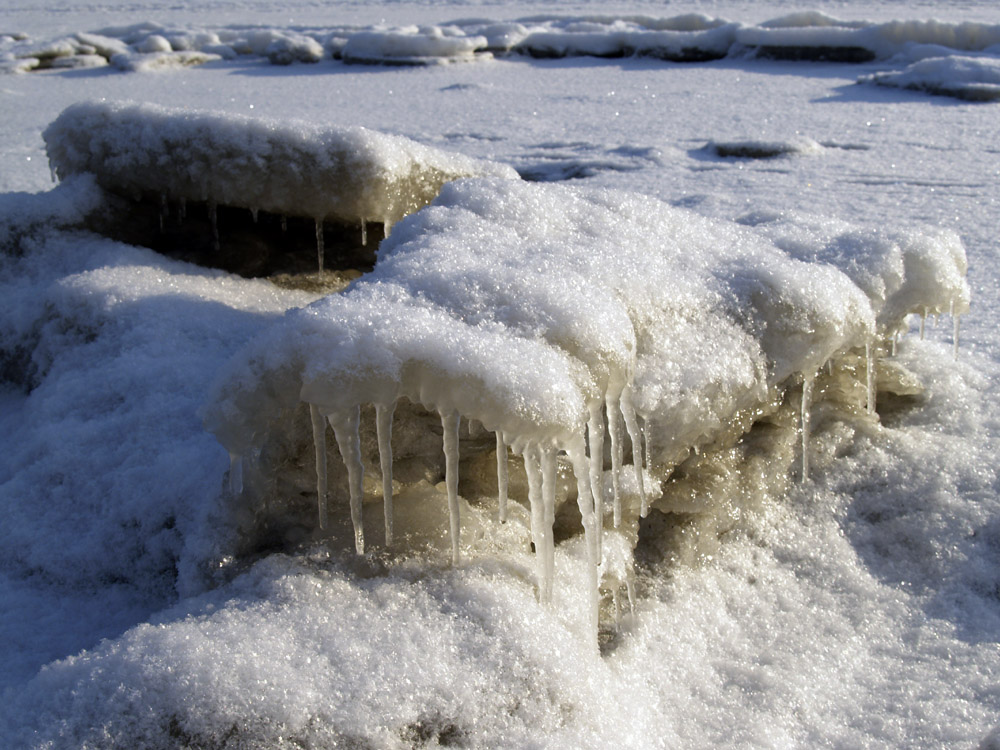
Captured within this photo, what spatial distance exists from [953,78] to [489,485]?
678cm

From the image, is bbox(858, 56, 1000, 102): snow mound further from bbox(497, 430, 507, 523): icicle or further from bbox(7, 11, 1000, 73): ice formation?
bbox(497, 430, 507, 523): icicle

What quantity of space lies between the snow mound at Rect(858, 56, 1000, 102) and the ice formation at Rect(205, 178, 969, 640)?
5454mm

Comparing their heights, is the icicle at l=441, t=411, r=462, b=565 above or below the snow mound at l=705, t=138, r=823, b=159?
above

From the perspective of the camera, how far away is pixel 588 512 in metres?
1.44

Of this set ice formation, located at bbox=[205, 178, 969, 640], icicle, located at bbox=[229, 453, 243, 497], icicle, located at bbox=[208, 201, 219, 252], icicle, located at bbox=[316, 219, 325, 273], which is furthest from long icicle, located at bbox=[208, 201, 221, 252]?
icicle, located at bbox=[229, 453, 243, 497]

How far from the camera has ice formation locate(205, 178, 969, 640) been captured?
4.50ft

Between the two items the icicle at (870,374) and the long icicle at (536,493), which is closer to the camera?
the long icicle at (536,493)

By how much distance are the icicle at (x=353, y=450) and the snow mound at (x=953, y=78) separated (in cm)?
682

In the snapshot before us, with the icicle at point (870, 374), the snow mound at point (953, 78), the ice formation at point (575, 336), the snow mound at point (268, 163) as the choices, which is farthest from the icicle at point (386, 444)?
the snow mound at point (953, 78)

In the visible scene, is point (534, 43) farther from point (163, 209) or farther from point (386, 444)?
point (386, 444)

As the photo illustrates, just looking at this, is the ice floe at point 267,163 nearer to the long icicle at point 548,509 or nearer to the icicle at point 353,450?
the icicle at point 353,450

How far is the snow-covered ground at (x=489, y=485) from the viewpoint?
1317mm

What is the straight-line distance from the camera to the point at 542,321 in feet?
4.86

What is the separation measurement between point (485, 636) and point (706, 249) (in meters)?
1.07
